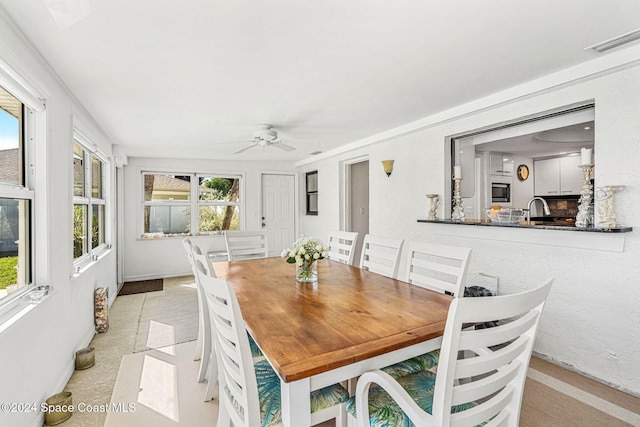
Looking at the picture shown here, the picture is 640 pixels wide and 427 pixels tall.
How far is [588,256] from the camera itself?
230 centimetres

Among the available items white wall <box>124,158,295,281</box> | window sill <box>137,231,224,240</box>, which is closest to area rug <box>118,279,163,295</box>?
white wall <box>124,158,295,281</box>

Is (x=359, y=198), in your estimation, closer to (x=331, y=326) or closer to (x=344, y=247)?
(x=344, y=247)

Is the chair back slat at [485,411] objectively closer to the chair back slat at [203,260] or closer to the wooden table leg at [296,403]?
the wooden table leg at [296,403]

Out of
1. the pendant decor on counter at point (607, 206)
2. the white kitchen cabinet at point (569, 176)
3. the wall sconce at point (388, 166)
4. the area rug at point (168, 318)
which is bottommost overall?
the area rug at point (168, 318)

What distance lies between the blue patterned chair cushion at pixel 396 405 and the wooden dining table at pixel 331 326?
0.19 meters

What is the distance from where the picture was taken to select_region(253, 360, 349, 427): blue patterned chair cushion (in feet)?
4.20

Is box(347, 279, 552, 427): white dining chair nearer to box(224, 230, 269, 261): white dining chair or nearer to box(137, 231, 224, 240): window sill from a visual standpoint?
box(224, 230, 269, 261): white dining chair

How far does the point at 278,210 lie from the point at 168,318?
136 inches

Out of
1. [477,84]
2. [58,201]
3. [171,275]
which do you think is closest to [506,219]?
[477,84]

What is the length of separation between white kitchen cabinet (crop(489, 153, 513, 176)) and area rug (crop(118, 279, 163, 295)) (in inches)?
195

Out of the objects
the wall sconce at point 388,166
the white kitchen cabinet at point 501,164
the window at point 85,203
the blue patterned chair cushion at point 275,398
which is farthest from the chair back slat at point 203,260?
the white kitchen cabinet at point 501,164

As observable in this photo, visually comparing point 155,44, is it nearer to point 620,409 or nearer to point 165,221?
point 620,409

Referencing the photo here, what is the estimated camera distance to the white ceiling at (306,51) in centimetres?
154

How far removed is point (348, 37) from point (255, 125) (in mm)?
2071
